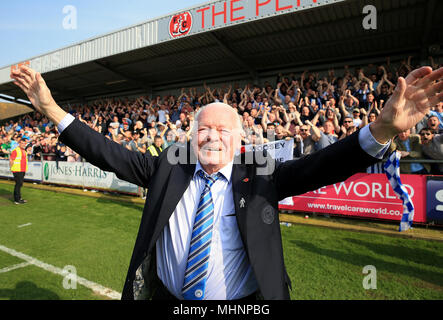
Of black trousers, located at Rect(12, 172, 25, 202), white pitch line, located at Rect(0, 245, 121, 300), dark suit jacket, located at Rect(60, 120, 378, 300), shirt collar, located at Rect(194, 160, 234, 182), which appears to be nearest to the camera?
dark suit jacket, located at Rect(60, 120, 378, 300)

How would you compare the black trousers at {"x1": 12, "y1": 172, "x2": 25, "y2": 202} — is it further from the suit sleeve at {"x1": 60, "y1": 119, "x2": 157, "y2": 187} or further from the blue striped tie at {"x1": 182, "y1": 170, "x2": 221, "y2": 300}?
the blue striped tie at {"x1": 182, "y1": 170, "x2": 221, "y2": 300}

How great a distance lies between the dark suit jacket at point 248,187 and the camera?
1.39 metres

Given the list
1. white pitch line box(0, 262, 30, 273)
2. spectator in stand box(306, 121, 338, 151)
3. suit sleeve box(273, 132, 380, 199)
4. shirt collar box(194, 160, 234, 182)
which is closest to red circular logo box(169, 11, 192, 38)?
spectator in stand box(306, 121, 338, 151)

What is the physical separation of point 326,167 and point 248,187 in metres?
0.48

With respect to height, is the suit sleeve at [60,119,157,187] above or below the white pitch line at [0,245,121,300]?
above

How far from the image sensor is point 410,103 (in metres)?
→ 1.24

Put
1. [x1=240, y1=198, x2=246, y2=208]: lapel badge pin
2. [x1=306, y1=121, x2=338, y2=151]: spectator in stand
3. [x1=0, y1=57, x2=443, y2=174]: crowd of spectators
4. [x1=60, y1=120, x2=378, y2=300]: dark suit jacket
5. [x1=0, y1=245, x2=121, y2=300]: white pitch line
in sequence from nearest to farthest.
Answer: [x1=60, y1=120, x2=378, y2=300]: dark suit jacket
[x1=240, y1=198, x2=246, y2=208]: lapel badge pin
[x1=0, y1=245, x2=121, y2=300]: white pitch line
[x1=0, y1=57, x2=443, y2=174]: crowd of spectators
[x1=306, y1=121, x2=338, y2=151]: spectator in stand

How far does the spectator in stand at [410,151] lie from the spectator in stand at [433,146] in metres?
0.11

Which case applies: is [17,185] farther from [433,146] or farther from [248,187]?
[433,146]

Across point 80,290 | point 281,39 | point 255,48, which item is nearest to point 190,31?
point 255,48

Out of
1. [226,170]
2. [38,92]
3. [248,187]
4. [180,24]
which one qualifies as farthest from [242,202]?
[180,24]

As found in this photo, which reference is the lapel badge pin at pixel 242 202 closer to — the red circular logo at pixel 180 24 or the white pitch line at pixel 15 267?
the white pitch line at pixel 15 267

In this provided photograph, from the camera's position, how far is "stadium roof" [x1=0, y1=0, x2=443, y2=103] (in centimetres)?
907

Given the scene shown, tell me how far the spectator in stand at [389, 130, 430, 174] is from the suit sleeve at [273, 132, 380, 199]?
5.44 metres
